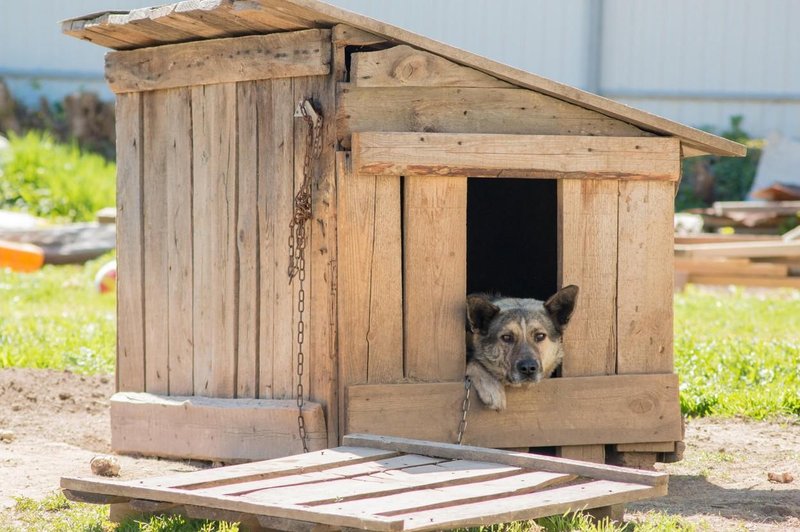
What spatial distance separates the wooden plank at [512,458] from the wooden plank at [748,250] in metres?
9.15

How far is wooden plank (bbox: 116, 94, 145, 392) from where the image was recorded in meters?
6.68

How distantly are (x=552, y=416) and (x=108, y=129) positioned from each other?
597 inches

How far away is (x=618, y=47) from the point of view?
2055 cm

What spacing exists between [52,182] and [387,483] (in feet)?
45.8

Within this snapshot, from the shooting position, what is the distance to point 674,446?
6.30 metres

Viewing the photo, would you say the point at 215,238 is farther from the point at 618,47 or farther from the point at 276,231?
the point at 618,47

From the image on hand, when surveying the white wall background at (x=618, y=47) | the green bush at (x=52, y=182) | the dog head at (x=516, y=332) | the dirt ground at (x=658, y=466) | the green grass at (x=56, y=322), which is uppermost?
the white wall background at (x=618, y=47)

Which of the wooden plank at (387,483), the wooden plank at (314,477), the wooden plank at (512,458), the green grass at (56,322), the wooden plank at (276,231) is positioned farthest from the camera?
the green grass at (56,322)

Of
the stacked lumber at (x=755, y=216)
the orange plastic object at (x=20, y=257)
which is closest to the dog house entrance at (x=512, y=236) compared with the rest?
the orange plastic object at (x=20, y=257)

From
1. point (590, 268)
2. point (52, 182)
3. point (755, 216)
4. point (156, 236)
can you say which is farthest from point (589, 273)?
point (52, 182)

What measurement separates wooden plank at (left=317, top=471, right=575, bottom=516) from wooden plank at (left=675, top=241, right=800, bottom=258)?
9.51 meters

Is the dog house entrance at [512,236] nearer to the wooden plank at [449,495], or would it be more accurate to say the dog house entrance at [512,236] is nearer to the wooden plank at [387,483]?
the wooden plank at [387,483]

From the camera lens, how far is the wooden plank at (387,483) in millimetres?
4359

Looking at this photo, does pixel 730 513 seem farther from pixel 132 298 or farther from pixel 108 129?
pixel 108 129
